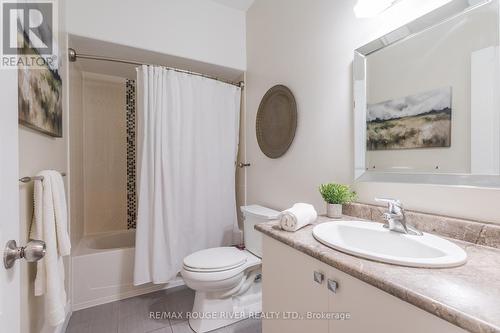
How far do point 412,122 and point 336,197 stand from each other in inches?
19.6

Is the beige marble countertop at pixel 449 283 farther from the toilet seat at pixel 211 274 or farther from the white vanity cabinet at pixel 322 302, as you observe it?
the toilet seat at pixel 211 274

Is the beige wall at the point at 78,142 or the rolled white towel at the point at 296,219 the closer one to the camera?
the rolled white towel at the point at 296,219

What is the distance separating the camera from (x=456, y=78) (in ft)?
3.07

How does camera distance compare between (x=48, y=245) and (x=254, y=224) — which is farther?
(x=254, y=224)

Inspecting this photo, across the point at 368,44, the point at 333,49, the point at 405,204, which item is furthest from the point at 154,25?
the point at 405,204

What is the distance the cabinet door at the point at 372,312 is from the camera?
0.54 meters

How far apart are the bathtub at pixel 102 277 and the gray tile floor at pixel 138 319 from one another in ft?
0.19

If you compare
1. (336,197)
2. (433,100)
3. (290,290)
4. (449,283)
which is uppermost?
(433,100)

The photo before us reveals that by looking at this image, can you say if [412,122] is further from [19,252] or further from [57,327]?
[57,327]

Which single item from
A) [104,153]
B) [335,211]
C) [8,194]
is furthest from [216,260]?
[104,153]

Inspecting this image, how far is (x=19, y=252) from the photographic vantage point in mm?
556

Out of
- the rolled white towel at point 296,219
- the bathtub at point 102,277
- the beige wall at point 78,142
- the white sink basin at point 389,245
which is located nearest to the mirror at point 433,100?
the white sink basin at point 389,245

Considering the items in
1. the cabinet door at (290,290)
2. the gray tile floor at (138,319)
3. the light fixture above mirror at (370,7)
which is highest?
the light fixture above mirror at (370,7)

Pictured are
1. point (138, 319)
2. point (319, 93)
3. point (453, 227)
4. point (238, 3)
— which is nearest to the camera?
point (453, 227)
